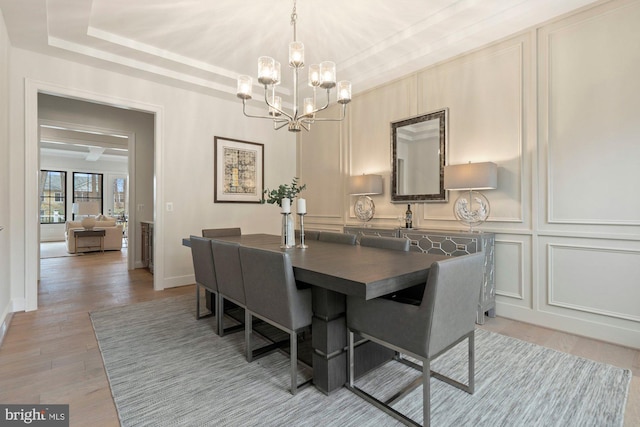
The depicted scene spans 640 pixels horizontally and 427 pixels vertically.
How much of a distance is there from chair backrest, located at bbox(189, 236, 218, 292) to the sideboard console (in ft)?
6.39

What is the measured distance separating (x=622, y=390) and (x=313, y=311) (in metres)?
1.79

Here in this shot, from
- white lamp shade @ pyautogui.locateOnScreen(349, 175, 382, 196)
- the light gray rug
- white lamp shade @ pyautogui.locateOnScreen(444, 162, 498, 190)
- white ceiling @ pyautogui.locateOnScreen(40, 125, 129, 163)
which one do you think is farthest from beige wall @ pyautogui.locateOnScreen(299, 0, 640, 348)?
white ceiling @ pyautogui.locateOnScreen(40, 125, 129, 163)

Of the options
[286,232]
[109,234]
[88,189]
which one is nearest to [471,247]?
[286,232]

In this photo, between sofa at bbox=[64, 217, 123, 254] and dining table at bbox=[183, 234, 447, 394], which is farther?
sofa at bbox=[64, 217, 123, 254]

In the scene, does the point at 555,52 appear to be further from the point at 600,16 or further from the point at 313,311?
the point at 313,311

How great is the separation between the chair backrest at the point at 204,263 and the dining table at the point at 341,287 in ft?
Answer: 2.79

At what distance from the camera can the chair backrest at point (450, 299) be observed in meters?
1.38

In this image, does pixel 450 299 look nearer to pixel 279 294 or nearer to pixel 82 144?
pixel 279 294

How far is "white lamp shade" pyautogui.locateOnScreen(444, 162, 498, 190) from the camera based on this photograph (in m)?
2.80

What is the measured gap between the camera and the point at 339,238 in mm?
2879

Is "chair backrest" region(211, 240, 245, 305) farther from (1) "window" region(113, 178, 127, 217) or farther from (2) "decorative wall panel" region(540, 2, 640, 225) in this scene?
(1) "window" region(113, 178, 127, 217)

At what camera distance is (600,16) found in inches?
96.6

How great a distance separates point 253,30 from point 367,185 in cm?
210

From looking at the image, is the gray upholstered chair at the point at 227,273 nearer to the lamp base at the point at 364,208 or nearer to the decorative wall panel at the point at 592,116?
the lamp base at the point at 364,208
